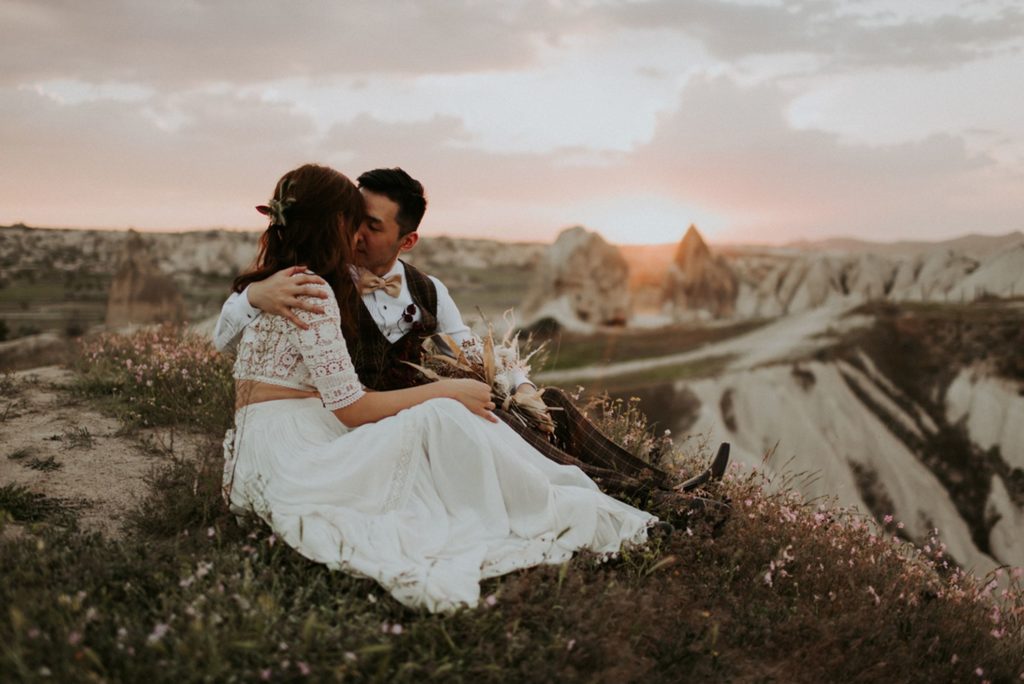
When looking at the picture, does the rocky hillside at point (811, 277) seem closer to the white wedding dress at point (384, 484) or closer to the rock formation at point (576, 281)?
the rock formation at point (576, 281)

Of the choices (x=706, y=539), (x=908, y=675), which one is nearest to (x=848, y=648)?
(x=908, y=675)

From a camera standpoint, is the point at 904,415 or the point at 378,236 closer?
the point at 378,236

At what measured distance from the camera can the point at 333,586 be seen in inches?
132

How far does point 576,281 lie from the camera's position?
35.5m

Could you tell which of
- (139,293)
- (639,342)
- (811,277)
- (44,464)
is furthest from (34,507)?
(811,277)

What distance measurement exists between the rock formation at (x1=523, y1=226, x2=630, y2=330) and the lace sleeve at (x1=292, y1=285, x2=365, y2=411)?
3017 centimetres

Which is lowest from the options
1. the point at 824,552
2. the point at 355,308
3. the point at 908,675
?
the point at 908,675

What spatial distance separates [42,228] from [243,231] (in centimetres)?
1277

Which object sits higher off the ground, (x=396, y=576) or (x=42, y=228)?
(x=42, y=228)

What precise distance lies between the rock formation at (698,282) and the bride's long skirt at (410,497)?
4129 centimetres

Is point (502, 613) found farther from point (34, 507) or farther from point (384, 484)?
point (34, 507)

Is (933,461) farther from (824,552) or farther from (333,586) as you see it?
(333,586)

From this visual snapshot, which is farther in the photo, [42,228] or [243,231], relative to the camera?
[243,231]

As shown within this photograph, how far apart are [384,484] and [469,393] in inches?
24.8
